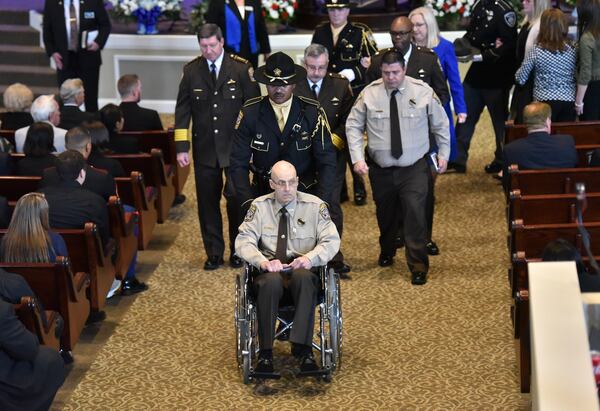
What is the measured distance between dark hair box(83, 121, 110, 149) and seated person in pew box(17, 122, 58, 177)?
269 mm

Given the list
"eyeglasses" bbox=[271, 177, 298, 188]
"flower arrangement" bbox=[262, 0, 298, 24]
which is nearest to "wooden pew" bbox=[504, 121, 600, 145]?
"eyeglasses" bbox=[271, 177, 298, 188]

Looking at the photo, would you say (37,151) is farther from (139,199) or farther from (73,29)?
(73,29)

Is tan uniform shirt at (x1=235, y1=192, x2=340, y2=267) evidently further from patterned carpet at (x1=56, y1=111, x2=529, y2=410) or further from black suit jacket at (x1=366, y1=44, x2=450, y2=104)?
black suit jacket at (x1=366, y1=44, x2=450, y2=104)

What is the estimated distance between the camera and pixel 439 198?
9.52 metres

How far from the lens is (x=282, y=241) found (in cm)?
609

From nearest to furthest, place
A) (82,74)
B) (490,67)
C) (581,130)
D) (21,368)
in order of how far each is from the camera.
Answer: (21,368) → (581,130) → (490,67) → (82,74)

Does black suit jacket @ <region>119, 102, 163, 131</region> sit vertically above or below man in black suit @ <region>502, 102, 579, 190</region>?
below

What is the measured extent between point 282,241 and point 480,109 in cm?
442

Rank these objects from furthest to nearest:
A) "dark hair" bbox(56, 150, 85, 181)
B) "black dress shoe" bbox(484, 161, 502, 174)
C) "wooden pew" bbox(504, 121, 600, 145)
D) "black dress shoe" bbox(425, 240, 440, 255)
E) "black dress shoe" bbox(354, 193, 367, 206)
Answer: "black dress shoe" bbox(484, 161, 502, 174), "black dress shoe" bbox(354, 193, 367, 206), "wooden pew" bbox(504, 121, 600, 145), "black dress shoe" bbox(425, 240, 440, 255), "dark hair" bbox(56, 150, 85, 181)

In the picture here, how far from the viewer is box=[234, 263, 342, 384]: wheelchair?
19.2 ft

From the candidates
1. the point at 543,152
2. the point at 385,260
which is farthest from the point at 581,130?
the point at 385,260

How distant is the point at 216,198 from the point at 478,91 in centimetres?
306

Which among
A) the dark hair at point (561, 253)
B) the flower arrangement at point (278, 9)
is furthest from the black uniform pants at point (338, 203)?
the flower arrangement at point (278, 9)

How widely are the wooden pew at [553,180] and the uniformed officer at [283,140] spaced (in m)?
1.25
